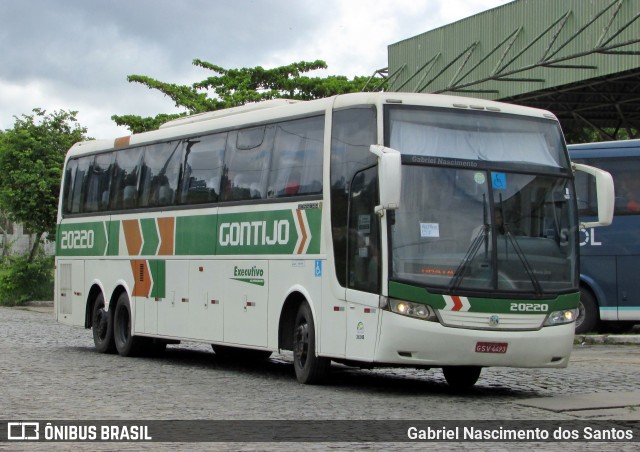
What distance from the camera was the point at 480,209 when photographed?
13922 mm

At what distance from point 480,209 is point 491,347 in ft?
4.92

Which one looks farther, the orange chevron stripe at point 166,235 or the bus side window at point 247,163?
the orange chevron stripe at point 166,235

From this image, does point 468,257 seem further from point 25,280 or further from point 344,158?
point 25,280

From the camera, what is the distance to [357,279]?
1423 centimetres

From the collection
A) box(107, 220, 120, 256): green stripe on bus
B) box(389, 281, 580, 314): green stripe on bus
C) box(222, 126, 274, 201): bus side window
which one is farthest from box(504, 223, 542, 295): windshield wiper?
box(107, 220, 120, 256): green stripe on bus

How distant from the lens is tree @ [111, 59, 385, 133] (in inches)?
1773

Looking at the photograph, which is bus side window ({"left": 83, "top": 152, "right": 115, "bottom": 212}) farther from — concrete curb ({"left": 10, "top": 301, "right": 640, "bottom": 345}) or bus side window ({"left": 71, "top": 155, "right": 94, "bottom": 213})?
concrete curb ({"left": 10, "top": 301, "right": 640, "bottom": 345})

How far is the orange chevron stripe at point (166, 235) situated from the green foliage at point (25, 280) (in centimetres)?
2035

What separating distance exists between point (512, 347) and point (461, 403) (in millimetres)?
985

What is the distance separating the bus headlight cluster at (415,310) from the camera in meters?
13.6

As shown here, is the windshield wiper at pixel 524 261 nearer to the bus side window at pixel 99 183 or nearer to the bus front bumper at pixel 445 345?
the bus front bumper at pixel 445 345

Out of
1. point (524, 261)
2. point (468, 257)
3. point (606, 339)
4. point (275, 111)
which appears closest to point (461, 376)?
point (524, 261)

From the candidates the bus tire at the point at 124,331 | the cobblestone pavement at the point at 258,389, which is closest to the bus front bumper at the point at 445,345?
the cobblestone pavement at the point at 258,389

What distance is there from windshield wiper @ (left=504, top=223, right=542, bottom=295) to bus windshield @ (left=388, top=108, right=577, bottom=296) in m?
0.01
